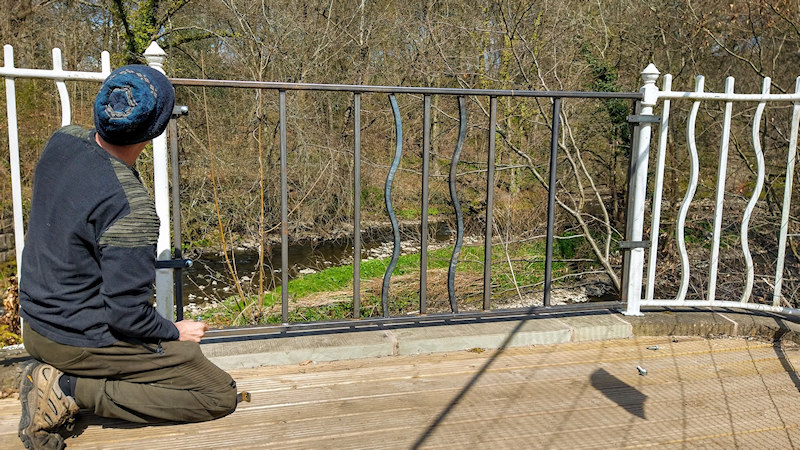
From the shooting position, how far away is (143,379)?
197 cm

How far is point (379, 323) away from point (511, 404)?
834 mm

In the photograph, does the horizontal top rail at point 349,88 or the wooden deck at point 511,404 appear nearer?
the wooden deck at point 511,404

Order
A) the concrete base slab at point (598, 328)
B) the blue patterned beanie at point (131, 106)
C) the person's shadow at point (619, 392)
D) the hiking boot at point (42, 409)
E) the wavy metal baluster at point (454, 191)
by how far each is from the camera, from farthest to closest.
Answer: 1. the concrete base slab at point (598, 328)
2. the wavy metal baluster at point (454, 191)
3. the person's shadow at point (619, 392)
4. the hiking boot at point (42, 409)
5. the blue patterned beanie at point (131, 106)

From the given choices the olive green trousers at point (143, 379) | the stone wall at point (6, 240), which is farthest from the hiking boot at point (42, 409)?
the stone wall at point (6, 240)

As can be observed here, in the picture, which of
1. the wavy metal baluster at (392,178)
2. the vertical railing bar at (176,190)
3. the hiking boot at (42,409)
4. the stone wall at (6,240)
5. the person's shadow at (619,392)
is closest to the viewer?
the hiking boot at (42,409)

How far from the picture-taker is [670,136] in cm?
964

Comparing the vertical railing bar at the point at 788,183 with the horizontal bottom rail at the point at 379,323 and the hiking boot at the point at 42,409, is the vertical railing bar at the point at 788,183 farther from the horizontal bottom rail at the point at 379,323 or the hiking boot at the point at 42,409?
the hiking boot at the point at 42,409

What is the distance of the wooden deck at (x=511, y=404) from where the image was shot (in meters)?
1.97

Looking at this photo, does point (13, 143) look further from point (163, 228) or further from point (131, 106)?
point (131, 106)

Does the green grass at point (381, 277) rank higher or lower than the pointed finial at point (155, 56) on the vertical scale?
lower

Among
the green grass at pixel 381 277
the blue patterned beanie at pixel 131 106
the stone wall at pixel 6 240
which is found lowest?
the green grass at pixel 381 277

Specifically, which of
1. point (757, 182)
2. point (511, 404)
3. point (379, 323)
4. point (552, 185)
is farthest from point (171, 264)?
point (757, 182)

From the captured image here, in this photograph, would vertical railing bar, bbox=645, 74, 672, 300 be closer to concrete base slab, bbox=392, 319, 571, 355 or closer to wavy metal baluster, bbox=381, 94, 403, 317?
concrete base slab, bbox=392, 319, 571, 355

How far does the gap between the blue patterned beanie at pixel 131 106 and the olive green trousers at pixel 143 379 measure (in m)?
0.65
